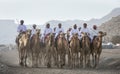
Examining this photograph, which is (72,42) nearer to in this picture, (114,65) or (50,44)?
(50,44)

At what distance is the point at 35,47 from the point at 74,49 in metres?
2.74

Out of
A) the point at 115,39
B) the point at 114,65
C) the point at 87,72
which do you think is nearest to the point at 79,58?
the point at 114,65

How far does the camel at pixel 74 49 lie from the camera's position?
87.4 feet

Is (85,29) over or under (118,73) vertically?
over

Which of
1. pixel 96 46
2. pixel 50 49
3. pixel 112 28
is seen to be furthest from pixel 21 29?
pixel 112 28

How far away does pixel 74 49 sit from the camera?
87.6ft

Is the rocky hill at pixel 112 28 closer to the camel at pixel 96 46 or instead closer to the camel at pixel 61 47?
the camel at pixel 96 46

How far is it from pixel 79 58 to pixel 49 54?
6.37 feet

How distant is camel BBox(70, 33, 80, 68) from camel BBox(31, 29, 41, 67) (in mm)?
2357

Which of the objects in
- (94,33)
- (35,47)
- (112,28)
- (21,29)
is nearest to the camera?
(94,33)

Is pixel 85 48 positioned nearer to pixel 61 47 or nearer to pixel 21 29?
pixel 61 47

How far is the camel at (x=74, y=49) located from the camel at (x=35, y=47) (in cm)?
236

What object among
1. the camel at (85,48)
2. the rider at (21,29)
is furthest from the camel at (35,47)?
the camel at (85,48)

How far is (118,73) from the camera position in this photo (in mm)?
22141
